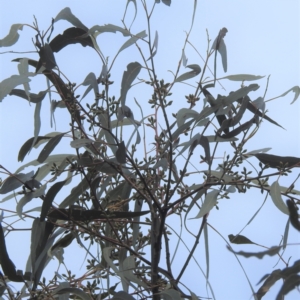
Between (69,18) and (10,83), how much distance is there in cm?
20

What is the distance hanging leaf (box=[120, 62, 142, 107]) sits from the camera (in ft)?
4.18

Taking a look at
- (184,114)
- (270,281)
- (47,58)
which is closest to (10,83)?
(47,58)

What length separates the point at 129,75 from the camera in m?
1.29

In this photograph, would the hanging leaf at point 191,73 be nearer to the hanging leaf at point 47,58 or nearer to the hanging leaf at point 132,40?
the hanging leaf at point 132,40

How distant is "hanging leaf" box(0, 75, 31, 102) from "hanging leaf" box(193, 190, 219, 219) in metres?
0.40

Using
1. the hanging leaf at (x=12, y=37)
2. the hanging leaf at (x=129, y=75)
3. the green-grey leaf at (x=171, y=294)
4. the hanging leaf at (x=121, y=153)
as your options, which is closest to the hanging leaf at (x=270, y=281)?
the green-grey leaf at (x=171, y=294)

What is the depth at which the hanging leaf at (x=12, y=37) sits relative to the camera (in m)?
1.37

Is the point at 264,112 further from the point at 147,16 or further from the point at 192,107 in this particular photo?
the point at 147,16

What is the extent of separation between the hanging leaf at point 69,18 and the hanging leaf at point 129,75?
0.46ft

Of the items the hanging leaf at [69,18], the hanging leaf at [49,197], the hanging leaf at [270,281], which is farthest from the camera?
the hanging leaf at [69,18]

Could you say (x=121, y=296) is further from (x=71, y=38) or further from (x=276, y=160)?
(x=71, y=38)

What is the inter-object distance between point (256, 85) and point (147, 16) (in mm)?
247

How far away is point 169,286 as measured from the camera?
1.20 metres

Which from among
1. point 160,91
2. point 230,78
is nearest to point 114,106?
point 160,91
